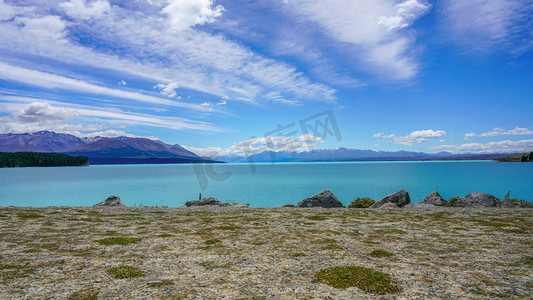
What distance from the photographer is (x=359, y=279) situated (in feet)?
29.9

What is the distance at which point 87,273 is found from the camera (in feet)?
32.0

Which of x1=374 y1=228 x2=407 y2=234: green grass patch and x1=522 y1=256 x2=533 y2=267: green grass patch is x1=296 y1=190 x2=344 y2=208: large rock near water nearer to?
x1=374 y1=228 x2=407 y2=234: green grass patch

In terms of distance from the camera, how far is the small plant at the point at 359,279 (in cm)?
841

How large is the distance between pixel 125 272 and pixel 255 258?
4905 mm

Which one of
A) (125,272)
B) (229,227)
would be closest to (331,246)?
(229,227)

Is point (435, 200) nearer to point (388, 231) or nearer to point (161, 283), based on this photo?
point (388, 231)

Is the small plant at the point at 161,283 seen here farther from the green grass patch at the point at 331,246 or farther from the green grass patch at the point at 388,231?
the green grass patch at the point at 388,231

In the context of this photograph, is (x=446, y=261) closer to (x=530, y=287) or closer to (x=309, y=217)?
(x=530, y=287)

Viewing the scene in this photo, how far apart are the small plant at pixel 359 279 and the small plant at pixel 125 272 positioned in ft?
20.5

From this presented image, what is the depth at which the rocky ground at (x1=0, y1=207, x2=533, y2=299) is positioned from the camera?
8.33 metres

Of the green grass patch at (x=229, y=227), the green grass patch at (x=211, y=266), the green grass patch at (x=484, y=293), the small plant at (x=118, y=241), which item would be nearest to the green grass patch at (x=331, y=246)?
the green grass patch at (x=211, y=266)

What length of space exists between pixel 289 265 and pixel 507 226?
1645 cm

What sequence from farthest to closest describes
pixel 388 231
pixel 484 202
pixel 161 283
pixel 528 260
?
pixel 484 202
pixel 388 231
pixel 528 260
pixel 161 283

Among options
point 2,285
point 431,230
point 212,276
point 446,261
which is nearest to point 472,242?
point 431,230
